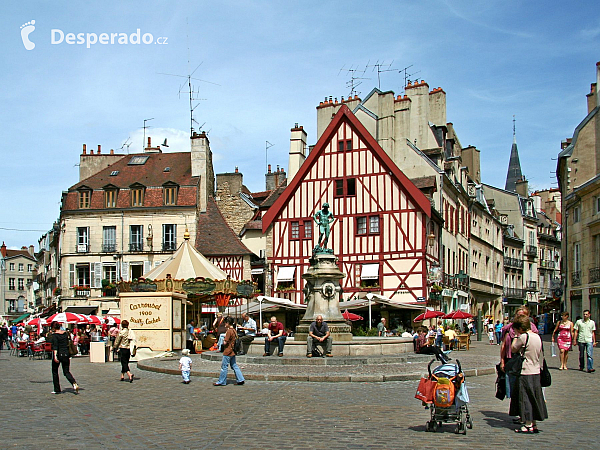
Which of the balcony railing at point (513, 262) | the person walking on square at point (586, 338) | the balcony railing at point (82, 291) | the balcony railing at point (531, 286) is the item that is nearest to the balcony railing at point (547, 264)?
the balcony railing at point (531, 286)

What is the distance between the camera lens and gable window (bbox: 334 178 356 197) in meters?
36.6

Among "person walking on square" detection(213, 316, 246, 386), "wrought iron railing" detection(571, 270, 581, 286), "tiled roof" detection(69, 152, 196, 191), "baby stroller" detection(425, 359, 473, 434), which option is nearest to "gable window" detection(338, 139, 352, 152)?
"tiled roof" detection(69, 152, 196, 191)

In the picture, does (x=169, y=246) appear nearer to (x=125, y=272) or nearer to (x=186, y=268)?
(x=125, y=272)

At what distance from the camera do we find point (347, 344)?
700 inches

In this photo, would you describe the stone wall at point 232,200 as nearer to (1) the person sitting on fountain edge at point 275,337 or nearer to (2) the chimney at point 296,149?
(2) the chimney at point 296,149

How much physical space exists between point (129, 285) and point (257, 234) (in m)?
20.9

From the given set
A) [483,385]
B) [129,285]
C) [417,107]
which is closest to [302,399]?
[483,385]

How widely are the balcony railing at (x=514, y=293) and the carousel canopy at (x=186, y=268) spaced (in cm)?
3699

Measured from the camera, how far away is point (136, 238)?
4272cm

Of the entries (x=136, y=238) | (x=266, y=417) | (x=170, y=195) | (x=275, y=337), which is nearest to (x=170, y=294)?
(x=275, y=337)

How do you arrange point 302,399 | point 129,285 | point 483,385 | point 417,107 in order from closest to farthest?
point 302,399 < point 483,385 < point 129,285 < point 417,107

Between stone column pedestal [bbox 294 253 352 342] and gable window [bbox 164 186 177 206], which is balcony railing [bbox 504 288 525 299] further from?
stone column pedestal [bbox 294 253 352 342]

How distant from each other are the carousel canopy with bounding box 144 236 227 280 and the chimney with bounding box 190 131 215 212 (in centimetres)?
1677

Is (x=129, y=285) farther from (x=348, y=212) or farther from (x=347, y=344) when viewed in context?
(x=348, y=212)
